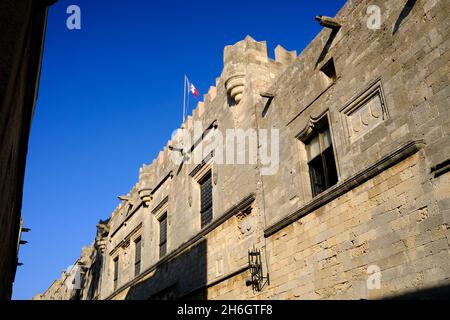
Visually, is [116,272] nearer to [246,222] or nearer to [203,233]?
[203,233]

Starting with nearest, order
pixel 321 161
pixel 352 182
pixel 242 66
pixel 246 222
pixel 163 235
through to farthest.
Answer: pixel 352 182 < pixel 321 161 < pixel 246 222 < pixel 242 66 < pixel 163 235

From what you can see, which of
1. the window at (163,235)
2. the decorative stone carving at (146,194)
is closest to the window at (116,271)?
the decorative stone carving at (146,194)

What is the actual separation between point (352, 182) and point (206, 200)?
6.34 meters

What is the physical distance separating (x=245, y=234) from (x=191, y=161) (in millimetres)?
4346

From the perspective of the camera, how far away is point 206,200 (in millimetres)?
12828

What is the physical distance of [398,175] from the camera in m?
6.39

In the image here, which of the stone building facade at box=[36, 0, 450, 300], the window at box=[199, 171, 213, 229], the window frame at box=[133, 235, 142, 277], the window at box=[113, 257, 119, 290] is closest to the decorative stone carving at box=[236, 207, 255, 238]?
the stone building facade at box=[36, 0, 450, 300]

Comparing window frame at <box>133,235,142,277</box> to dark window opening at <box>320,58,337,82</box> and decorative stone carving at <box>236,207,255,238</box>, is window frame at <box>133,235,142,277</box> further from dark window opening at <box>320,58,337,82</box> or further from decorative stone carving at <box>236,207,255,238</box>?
dark window opening at <box>320,58,337,82</box>

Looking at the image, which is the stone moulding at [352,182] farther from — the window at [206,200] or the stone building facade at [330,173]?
the window at [206,200]

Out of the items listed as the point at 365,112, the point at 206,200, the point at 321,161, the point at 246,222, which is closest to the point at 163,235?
the point at 206,200
